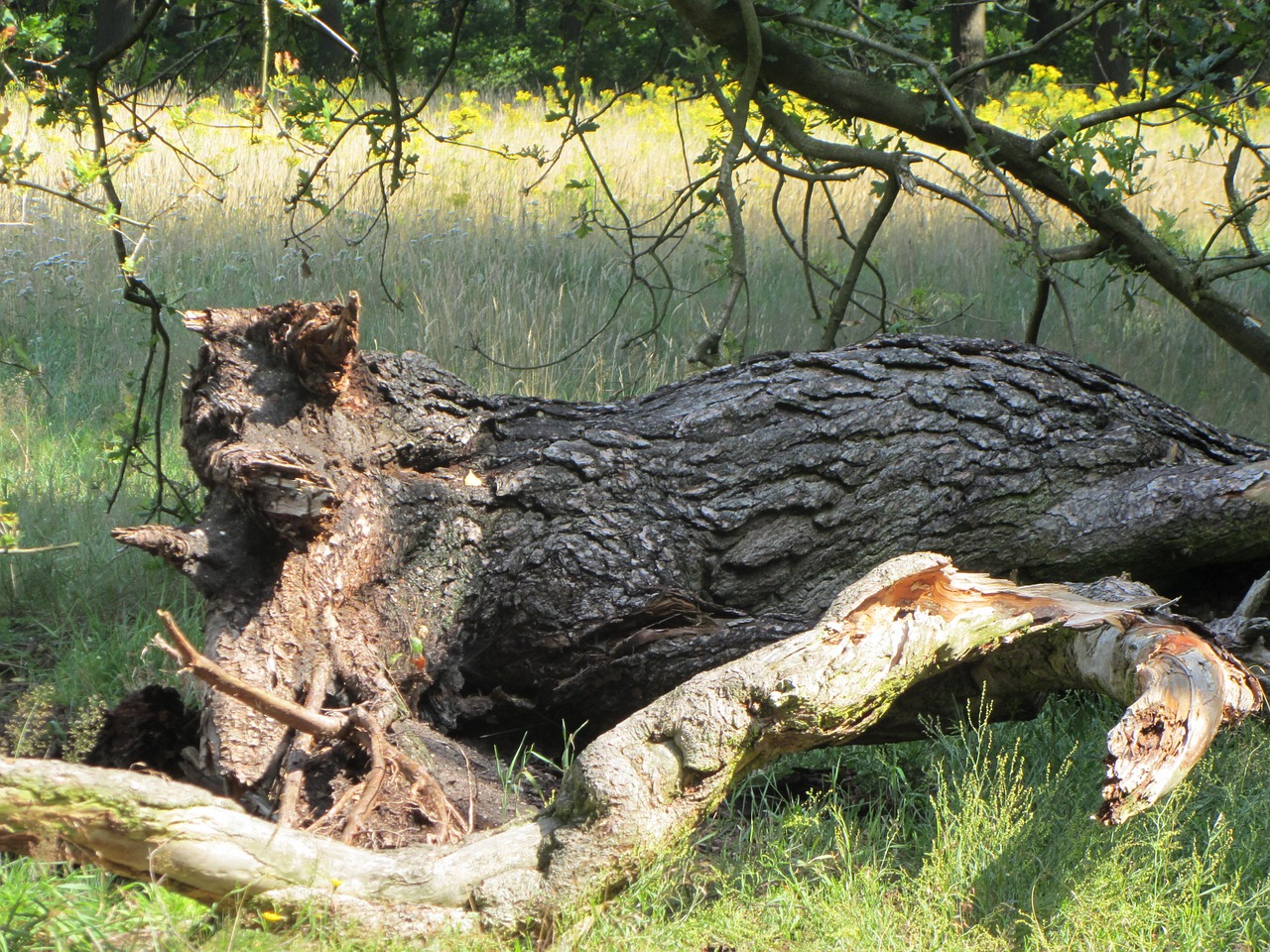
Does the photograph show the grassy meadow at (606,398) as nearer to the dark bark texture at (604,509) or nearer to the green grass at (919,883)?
the green grass at (919,883)

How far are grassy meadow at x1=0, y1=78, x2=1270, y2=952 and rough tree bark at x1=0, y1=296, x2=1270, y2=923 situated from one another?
244 mm

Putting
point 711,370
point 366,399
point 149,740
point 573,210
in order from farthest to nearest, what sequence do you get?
point 573,210
point 711,370
point 366,399
point 149,740

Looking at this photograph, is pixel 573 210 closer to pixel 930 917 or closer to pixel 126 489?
pixel 126 489

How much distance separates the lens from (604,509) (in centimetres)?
325

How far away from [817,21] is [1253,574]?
2.37 metres

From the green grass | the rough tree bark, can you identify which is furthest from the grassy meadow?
the rough tree bark

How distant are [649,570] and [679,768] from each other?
0.90 m

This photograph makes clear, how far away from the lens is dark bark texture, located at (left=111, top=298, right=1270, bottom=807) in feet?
9.73

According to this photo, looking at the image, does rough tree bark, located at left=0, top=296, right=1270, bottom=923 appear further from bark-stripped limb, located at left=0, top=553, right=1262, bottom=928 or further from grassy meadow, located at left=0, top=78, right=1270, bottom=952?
grassy meadow, located at left=0, top=78, right=1270, bottom=952

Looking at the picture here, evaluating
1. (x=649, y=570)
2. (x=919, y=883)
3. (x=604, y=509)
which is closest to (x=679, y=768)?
(x=919, y=883)

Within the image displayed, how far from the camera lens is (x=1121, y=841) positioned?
2502mm

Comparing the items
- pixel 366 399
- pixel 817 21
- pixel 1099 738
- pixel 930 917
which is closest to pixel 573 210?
pixel 817 21

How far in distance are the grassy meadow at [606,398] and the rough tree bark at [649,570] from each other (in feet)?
0.80

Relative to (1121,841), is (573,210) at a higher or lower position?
higher
